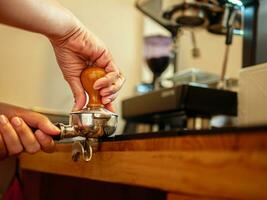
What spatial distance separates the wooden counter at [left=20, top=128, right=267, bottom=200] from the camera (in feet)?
0.88

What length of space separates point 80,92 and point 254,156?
1.47 feet

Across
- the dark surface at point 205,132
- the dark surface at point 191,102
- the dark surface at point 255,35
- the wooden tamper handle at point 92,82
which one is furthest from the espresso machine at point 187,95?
the dark surface at point 205,132

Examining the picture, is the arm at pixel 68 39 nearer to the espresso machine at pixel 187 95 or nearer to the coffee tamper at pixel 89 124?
the coffee tamper at pixel 89 124

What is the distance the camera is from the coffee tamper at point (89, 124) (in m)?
0.49

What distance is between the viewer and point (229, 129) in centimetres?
29

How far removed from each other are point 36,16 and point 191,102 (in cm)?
47

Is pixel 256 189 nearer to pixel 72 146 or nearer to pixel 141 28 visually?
pixel 72 146

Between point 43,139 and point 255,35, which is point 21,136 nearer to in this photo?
point 43,139

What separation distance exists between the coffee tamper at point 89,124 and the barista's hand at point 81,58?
5 centimetres

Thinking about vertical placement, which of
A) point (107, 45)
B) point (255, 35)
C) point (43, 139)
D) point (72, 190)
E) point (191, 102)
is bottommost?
point (72, 190)

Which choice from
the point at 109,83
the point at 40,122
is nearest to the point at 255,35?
the point at 109,83

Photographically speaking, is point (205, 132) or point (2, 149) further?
point (2, 149)

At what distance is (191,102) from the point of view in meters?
0.94

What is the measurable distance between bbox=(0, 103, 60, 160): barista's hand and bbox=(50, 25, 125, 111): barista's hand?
0.10m
